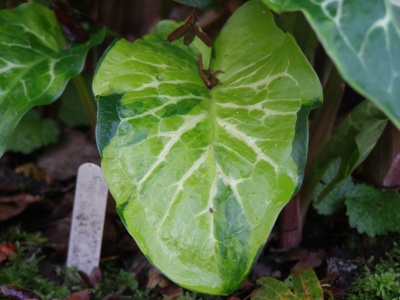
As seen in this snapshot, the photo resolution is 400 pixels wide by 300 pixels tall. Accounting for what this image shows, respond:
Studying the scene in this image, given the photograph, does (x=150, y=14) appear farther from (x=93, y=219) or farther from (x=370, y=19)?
(x=370, y=19)

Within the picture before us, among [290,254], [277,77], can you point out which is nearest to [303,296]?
[290,254]

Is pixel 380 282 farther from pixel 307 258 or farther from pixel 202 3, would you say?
pixel 202 3

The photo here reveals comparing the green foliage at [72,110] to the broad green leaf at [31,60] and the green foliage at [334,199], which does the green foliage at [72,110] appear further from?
the green foliage at [334,199]

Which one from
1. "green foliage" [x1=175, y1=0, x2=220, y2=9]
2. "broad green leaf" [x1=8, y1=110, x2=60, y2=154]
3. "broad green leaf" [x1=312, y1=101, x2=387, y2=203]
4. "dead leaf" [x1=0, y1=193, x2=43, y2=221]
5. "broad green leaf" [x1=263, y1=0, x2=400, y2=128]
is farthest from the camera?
"broad green leaf" [x1=8, y1=110, x2=60, y2=154]

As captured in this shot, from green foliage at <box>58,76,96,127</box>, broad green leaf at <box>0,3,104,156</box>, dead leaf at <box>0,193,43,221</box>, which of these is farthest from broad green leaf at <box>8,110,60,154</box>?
broad green leaf at <box>0,3,104,156</box>

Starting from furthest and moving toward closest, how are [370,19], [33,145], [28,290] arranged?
[33,145] → [28,290] → [370,19]

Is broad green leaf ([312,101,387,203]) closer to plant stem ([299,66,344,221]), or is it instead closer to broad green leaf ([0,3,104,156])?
plant stem ([299,66,344,221])
